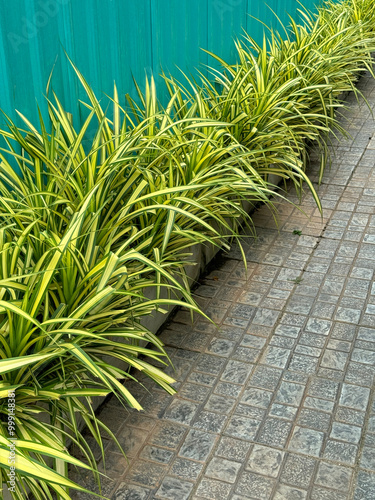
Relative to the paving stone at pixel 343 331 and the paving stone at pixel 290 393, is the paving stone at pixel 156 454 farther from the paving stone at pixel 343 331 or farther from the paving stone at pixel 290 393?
the paving stone at pixel 343 331

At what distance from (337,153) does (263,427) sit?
3584 millimetres

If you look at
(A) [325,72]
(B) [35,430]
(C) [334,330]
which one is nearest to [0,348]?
(B) [35,430]

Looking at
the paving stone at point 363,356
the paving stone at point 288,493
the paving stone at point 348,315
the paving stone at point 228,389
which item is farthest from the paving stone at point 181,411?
the paving stone at point 348,315

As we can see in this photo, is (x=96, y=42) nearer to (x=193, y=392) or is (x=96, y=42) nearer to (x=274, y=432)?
(x=193, y=392)

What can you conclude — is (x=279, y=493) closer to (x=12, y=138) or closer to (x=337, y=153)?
(x=12, y=138)

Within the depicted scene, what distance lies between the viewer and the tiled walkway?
2.52 m

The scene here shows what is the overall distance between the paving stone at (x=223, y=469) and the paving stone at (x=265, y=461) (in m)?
0.06

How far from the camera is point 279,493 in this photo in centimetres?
245

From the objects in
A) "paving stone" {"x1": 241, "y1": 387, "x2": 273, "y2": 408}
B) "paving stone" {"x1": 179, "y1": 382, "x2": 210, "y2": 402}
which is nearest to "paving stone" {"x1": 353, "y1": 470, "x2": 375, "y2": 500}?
"paving stone" {"x1": 241, "y1": 387, "x2": 273, "y2": 408}

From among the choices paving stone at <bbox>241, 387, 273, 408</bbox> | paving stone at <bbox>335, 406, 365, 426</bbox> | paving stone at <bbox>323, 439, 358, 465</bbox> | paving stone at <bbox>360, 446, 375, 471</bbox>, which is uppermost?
paving stone at <bbox>360, 446, 375, 471</bbox>

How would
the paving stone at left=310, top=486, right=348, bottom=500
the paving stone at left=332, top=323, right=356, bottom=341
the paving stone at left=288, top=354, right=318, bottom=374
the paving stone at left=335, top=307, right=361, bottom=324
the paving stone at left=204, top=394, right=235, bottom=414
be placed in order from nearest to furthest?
the paving stone at left=310, top=486, right=348, bottom=500 < the paving stone at left=204, top=394, right=235, bottom=414 < the paving stone at left=288, top=354, right=318, bottom=374 < the paving stone at left=332, top=323, right=356, bottom=341 < the paving stone at left=335, top=307, right=361, bottom=324

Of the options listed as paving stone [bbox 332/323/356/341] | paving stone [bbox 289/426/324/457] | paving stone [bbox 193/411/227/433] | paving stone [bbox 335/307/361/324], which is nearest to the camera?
paving stone [bbox 289/426/324/457]

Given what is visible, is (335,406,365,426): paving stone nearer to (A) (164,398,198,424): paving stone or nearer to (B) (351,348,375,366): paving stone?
(B) (351,348,375,366): paving stone

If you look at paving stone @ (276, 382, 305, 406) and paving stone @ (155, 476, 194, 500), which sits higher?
paving stone @ (276, 382, 305, 406)
